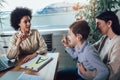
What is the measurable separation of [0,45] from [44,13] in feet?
3.03

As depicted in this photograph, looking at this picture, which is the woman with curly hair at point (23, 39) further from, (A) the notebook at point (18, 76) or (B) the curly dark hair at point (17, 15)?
(A) the notebook at point (18, 76)

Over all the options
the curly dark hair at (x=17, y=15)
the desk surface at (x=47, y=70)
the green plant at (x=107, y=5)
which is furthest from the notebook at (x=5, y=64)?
the green plant at (x=107, y=5)

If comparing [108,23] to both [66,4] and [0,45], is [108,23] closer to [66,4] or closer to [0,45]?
[66,4]

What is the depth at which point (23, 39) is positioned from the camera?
2363 millimetres

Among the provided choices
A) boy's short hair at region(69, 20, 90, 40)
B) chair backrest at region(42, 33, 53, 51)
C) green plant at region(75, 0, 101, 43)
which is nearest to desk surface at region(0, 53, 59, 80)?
boy's short hair at region(69, 20, 90, 40)

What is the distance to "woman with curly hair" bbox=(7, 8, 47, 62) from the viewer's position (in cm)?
223

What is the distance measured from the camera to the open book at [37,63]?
182 centimetres

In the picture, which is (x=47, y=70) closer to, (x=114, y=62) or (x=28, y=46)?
(x=114, y=62)

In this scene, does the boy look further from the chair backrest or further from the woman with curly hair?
the chair backrest

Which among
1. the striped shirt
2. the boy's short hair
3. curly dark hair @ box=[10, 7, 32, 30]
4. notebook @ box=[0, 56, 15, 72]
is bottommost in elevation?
notebook @ box=[0, 56, 15, 72]

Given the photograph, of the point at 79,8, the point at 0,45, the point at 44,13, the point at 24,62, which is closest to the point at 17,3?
the point at 44,13

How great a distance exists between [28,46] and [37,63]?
54 cm

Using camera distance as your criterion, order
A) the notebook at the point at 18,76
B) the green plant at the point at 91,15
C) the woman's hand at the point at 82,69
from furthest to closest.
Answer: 1. the green plant at the point at 91,15
2. the woman's hand at the point at 82,69
3. the notebook at the point at 18,76

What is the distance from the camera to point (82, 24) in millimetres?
1833
